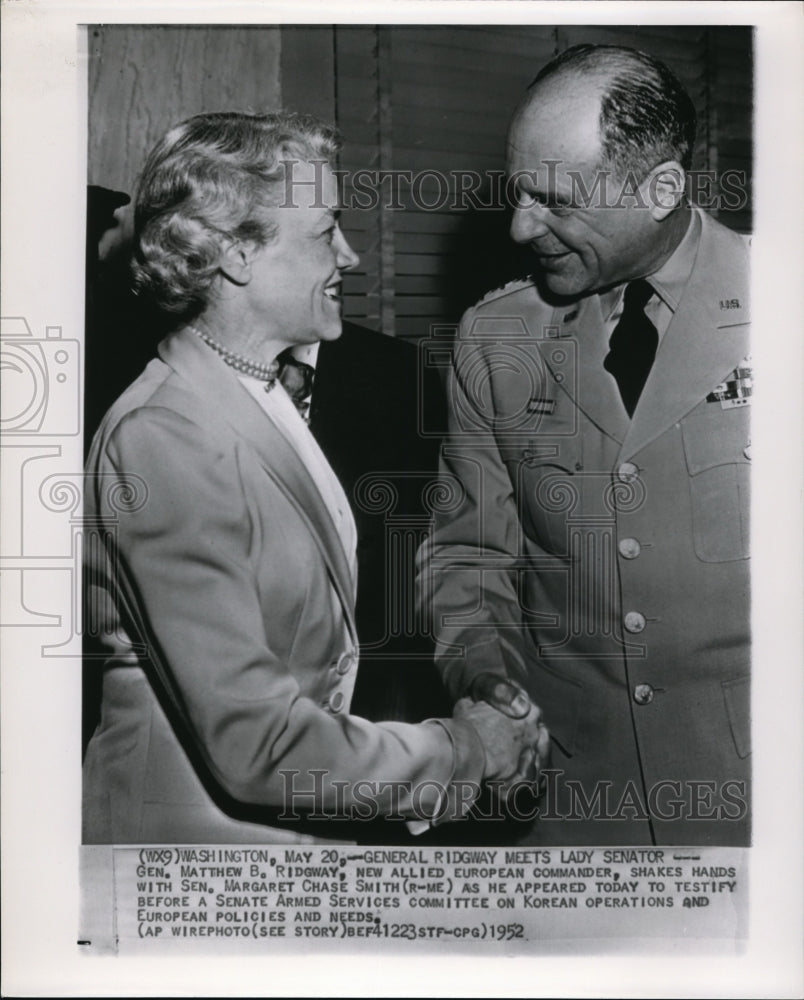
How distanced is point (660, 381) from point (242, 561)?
35.8 inches

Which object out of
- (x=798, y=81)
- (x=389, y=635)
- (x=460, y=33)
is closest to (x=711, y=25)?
(x=798, y=81)

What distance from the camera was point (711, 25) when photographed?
2104mm

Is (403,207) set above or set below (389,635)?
above

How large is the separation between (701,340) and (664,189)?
0.32 m

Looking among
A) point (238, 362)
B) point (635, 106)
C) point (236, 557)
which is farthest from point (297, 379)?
point (635, 106)

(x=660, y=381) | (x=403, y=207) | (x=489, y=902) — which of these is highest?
(x=403, y=207)

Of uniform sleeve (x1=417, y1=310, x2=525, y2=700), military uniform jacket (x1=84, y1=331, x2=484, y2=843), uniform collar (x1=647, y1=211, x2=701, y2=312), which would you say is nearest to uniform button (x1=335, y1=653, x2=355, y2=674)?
military uniform jacket (x1=84, y1=331, x2=484, y2=843)

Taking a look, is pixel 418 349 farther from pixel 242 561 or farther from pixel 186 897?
pixel 186 897

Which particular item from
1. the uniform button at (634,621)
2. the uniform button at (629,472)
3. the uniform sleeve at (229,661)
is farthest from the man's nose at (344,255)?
the uniform button at (634,621)

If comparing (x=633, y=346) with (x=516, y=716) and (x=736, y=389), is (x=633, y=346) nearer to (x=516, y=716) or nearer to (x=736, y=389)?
(x=736, y=389)

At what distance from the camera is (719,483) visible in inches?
81.1

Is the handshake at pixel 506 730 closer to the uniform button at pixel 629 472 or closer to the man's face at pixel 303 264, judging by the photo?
the uniform button at pixel 629 472

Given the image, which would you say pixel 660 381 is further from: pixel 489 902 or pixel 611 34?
pixel 489 902

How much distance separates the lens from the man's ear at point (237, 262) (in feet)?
6.62
